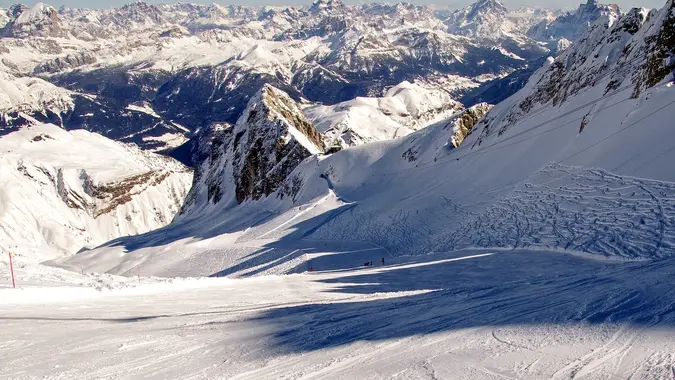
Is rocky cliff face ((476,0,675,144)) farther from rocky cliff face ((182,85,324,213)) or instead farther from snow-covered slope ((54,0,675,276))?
rocky cliff face ((182,85,324,213))

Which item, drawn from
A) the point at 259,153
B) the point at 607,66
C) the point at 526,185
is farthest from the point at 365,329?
the point at 259,153

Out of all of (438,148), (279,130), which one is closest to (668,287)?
(438,148)

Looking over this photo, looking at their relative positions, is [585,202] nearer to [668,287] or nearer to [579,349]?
[668,287]

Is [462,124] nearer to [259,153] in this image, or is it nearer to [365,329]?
[259,153]

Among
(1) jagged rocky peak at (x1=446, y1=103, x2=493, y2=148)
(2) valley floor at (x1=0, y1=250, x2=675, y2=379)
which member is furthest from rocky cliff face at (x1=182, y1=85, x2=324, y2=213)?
(2) valley floor at (x1=0, y1=250, x2=675, y2=379)

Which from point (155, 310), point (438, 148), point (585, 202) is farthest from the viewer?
point (438, 148)

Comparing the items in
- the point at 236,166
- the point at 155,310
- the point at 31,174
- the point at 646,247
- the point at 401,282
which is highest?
the point at 31,174
